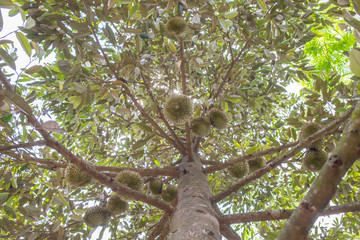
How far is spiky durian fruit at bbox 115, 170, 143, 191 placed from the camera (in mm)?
1924

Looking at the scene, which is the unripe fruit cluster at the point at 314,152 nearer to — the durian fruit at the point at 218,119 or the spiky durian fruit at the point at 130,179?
the durian fruit at the point at 218,119

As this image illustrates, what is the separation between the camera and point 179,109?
6.96ft

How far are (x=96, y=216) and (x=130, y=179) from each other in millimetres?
369

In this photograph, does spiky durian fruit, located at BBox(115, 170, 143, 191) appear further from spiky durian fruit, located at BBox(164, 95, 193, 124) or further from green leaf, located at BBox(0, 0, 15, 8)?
green leaf, located at BBox(0, 0, 15, 8)

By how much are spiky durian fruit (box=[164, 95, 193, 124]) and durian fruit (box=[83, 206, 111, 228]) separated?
0.92 metres

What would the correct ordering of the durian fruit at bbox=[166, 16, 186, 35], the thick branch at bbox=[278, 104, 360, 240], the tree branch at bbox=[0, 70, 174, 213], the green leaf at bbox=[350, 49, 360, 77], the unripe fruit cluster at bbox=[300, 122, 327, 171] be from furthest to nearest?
the durian fruit at bbox=[166, 16, 186, 35] → the unripe fruit cluster at bbox=[300, 122, 327, 171] → the tree branch at bbox=[0, 70, 174, 213] → the green leaf at bbox=[350, 49, 360, 77] → the thick branch at bbox=[278, 104, 360, 240]

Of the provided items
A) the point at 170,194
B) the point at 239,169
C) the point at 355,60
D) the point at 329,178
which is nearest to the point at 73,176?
the point at 170,194

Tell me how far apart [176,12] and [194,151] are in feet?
4.52

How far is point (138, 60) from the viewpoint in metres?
2.01

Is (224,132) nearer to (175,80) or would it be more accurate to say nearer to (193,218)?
(175,80)

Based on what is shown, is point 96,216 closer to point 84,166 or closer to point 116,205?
point 116,205

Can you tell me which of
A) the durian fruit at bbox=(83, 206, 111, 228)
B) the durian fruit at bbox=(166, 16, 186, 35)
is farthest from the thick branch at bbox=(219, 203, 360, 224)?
the durian fruit at bbox=(166, 16, 186, 35)

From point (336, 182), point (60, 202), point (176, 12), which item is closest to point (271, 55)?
point (176, 12)

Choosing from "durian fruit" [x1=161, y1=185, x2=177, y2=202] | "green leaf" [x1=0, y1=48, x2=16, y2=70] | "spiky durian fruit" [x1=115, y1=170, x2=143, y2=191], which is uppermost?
"durian fruit" [x1=161, y1=185, x2=177, y2=202]
